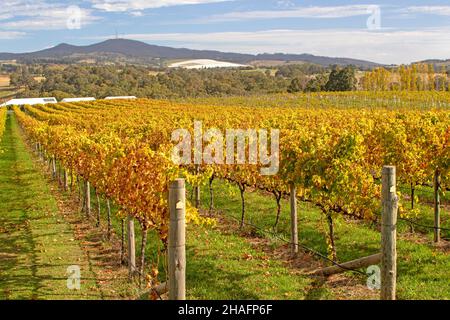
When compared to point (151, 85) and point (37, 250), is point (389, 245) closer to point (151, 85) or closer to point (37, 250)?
point (37, 250)

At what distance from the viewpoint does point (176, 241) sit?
5195 millimetres

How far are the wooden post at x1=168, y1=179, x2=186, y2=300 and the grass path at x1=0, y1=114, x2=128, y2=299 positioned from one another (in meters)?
4.26

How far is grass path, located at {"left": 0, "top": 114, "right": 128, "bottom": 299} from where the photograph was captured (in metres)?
9.38

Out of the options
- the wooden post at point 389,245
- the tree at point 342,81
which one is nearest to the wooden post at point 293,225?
the wooden post at point 389,245

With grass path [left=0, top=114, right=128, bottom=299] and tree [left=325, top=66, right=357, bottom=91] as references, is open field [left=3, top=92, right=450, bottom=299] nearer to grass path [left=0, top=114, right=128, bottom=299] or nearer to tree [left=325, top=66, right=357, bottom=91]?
grass path [left=0, top=114, right=128, bottom=299]

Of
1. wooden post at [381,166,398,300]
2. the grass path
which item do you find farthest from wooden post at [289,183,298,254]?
wooden post at [381,166,398,300]

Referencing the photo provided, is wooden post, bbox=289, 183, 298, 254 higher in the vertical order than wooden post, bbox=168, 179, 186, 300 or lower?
lower

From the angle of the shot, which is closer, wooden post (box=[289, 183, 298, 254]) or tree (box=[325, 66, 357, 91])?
wooden post (box=[289, 183, 298, 254])

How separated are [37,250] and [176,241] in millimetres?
8077

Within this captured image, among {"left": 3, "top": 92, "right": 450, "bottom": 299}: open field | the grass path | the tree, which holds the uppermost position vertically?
the tree

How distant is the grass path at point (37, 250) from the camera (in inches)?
369
